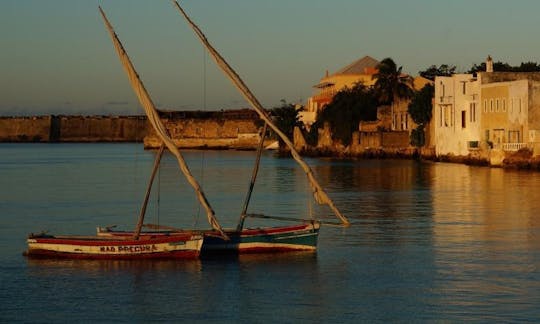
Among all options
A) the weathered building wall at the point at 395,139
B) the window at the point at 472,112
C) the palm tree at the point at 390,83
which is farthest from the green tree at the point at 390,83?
the window at the point at 472,112

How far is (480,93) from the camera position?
80.9 meters

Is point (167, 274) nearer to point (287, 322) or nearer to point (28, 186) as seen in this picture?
point (287, 322)

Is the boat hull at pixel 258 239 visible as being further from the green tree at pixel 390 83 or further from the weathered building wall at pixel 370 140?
the green tree at pixel 390 83

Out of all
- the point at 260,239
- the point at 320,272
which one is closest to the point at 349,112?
the point at 260,239

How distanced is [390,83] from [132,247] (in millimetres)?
84121

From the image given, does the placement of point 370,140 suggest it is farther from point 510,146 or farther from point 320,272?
point 320,272

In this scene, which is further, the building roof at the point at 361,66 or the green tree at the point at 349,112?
the building roof at the point at 361,66

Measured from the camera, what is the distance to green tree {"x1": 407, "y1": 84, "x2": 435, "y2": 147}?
312ft

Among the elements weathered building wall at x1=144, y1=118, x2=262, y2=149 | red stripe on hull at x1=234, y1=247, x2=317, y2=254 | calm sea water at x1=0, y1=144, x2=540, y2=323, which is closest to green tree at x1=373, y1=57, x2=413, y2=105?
calm sea water at x1=0, y1=144, x2=540, y2=323

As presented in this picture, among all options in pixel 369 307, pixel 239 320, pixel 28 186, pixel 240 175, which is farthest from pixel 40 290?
pixel 240 175

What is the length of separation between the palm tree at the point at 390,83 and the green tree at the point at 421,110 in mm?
13064

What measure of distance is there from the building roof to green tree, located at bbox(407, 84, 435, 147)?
44924 millimetres

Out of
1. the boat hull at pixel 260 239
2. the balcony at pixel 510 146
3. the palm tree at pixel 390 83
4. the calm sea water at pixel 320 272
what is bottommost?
the calm sea water at pixel 320 272

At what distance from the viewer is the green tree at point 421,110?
95000 mm
